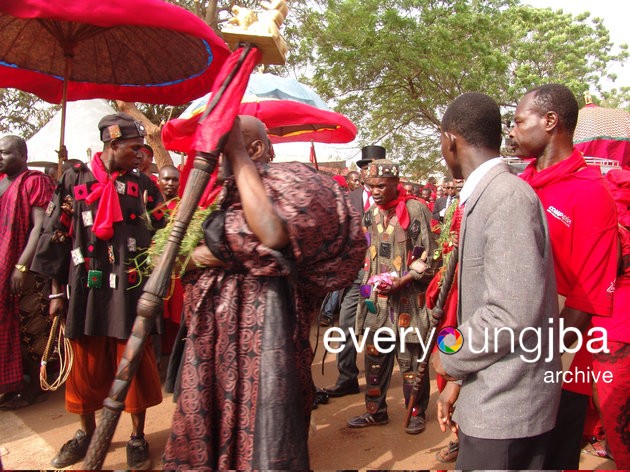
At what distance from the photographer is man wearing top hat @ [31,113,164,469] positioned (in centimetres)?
346

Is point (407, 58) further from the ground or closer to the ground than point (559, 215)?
further from the ground

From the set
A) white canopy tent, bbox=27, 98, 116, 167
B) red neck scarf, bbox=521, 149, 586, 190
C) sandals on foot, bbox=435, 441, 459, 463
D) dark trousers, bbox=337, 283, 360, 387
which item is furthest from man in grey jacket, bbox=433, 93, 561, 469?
white canopy tent, bbox=27, 98, 116, 167

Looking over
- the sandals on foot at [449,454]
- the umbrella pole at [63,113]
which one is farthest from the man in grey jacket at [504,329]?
the umbrella pole at [63,113]

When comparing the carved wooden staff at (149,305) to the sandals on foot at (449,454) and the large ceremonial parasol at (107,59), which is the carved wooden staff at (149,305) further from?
the sandals on foot at (449,454)

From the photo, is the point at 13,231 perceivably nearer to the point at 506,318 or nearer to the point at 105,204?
the point at 105,204

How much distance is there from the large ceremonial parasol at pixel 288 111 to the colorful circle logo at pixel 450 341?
3.72 meters

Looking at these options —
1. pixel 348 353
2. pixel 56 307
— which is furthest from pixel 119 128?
pixel 348 353

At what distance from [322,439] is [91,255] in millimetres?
2262

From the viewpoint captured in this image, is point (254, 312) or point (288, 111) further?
point (288, 111)

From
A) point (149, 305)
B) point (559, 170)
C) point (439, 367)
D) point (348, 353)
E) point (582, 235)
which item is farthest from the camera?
point (348, 353)

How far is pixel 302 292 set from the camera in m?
2.16

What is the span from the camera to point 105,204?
3.43m

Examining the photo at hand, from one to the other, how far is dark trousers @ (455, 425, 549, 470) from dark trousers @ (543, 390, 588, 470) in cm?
45

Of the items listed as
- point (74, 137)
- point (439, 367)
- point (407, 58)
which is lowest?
point (439, 367)
